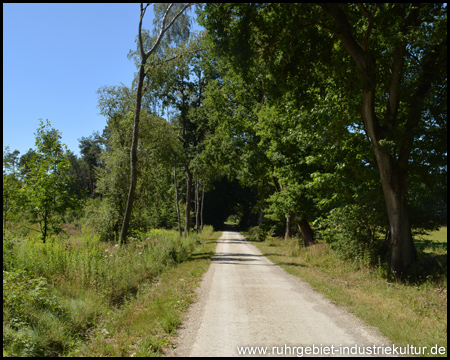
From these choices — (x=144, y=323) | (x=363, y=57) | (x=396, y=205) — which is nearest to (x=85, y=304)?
(x=144, y=323)

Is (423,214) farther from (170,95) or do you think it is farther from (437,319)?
(170,95)

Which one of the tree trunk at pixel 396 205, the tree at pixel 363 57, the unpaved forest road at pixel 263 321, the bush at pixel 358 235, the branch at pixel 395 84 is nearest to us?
the unpaved forest road at pixel 263 321

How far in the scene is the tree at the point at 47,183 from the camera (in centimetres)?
1227

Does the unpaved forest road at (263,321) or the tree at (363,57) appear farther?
the tree at (363,57)

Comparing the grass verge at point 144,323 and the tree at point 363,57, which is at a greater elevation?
→ the tree at point 363,57

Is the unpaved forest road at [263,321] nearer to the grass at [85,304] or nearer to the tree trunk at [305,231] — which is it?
the grass at [85,304]

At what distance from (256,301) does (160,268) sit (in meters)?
5.81

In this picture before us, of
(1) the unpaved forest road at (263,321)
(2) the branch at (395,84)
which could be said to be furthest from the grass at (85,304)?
(2) the branch at (395,84)

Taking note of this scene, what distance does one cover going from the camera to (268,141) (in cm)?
2136

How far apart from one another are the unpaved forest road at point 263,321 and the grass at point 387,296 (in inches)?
15.3

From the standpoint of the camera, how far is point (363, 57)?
9.69 m

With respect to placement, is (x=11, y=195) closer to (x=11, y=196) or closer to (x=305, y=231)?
(x=11, y=196)

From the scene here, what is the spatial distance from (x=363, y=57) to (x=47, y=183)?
1231 centimetres

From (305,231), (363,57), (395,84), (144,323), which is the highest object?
(363,57)
